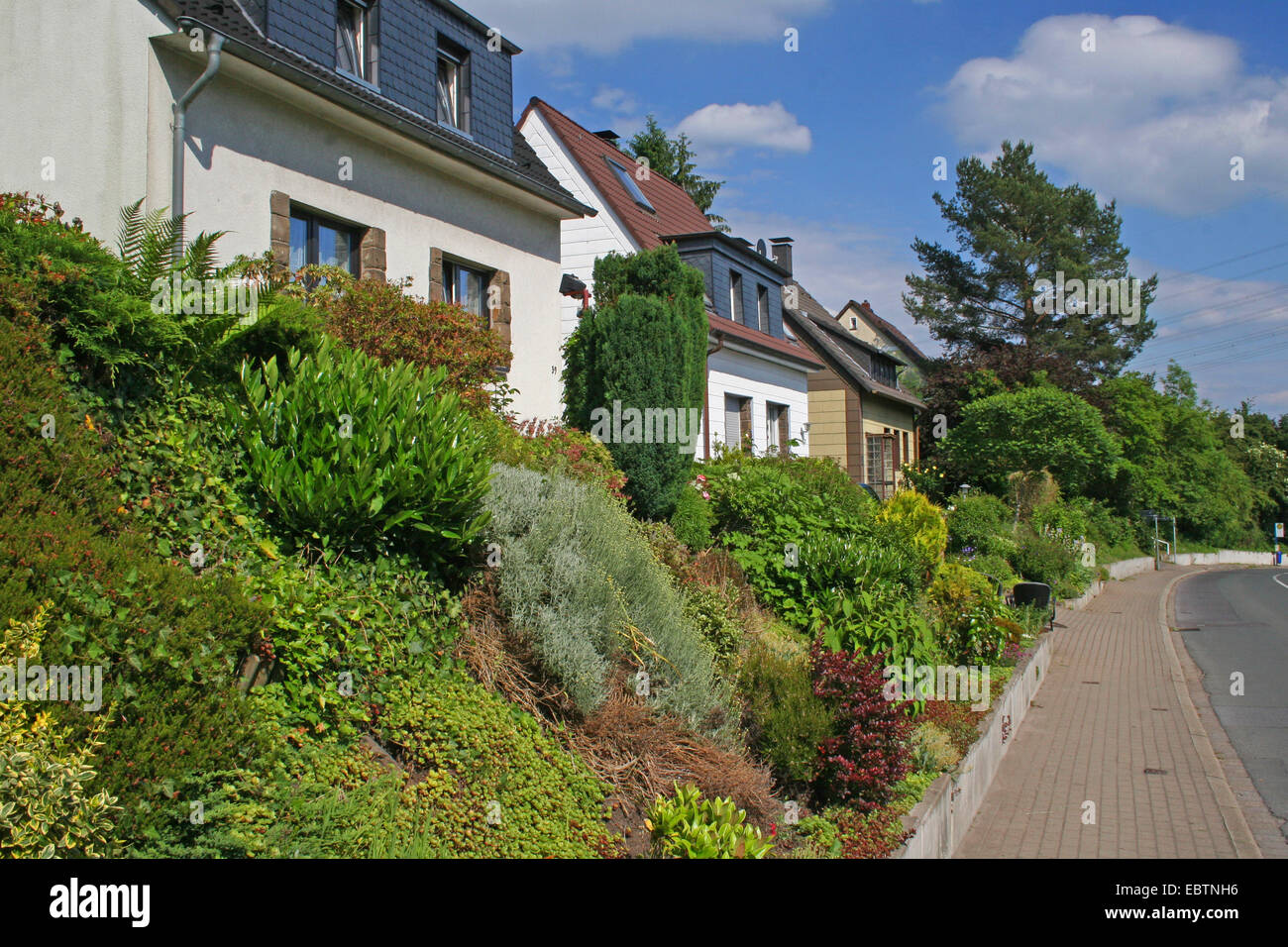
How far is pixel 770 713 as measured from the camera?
20.1 feet

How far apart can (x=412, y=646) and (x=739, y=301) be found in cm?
1767

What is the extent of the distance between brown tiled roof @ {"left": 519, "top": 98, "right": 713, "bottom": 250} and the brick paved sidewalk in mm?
11756

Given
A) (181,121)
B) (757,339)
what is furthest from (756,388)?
(181,121)

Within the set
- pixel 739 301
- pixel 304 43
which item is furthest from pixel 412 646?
pixel 739 301

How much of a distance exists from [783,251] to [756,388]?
34.3 feet

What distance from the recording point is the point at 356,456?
5242 mm

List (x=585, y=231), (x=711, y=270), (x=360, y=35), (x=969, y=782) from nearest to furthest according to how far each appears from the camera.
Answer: (x=969, y=782) → (x=360, y=35) → (x=585, y=231) → (x=711, y=270)

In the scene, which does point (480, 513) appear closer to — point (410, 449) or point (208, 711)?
point (410, 449)

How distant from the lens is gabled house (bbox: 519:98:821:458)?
748 inches

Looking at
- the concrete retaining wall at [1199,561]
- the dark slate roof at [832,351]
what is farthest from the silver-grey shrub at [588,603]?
the concrete retaining wall at [1199,561]

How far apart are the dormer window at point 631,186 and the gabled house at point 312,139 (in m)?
7.87

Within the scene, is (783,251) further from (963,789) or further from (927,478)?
(963,789)

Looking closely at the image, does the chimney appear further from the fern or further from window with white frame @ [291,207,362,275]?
the fern

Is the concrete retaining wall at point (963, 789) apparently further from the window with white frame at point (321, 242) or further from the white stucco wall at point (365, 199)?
the window with white frame at point (321, 242)
